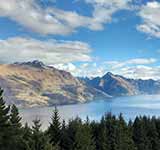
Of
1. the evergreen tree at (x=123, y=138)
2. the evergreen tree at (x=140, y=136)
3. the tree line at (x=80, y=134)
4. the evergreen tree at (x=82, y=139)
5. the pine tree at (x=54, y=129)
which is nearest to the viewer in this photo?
the tree line at (x=80, y=134)

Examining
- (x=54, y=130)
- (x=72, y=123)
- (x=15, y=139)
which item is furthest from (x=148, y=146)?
(x=15, y=139)

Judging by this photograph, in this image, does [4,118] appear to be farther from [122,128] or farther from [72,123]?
[122,128]

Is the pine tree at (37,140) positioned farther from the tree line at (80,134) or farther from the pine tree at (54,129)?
the pine tree at (54,129)

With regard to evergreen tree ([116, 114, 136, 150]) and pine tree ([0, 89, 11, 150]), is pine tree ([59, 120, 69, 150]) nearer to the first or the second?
evergreen tree ([116, 114, 136, 150])

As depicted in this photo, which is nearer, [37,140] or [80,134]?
[37,140]

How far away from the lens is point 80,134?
62.2 meters

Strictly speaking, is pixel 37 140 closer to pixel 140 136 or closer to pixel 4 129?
pixel 4 129

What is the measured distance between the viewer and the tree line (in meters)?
36.7

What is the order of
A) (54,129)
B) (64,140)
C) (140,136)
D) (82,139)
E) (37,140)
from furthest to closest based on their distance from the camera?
(140,136) → (64,140) → (82,139) → (54,129) → (37,140)

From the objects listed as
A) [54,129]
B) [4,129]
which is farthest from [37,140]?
[54,129]

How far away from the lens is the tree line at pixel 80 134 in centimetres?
3669

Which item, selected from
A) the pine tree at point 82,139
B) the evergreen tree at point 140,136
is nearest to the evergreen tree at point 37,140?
the pine tree at point 82,139

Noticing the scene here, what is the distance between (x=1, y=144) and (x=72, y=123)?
3763 centimetres

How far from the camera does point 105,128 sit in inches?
3081
